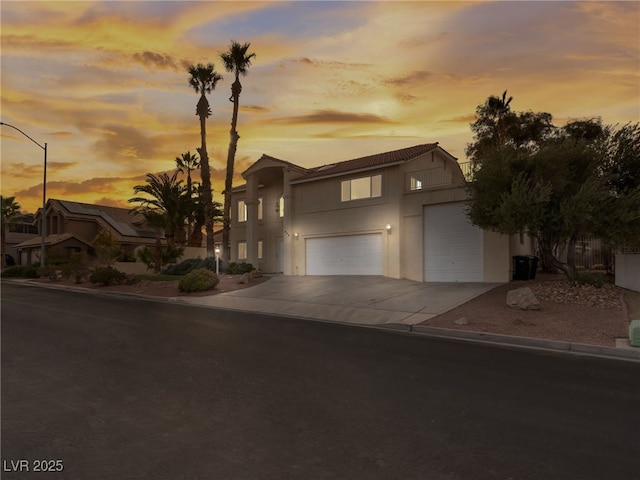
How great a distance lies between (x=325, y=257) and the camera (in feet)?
90.8

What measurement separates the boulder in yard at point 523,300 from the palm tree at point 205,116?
75.5 ft

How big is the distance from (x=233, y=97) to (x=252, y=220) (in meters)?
Result: 9.33

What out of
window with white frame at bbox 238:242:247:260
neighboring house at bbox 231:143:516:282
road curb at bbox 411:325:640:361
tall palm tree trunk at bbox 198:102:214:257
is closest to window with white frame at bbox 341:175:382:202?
neighboring house at bbox 231:143:516:282

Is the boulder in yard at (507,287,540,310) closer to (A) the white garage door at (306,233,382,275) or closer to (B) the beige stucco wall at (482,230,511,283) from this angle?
(B) the beige stucco wall at (482,230,511,283)

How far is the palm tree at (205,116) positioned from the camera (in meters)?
32.9

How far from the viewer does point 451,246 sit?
2191 centimetres

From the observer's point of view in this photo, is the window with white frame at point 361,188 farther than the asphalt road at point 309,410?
Yes

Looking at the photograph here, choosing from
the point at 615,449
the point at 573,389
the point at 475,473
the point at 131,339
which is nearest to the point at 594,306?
the point at 573,389

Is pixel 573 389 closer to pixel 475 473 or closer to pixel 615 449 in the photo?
pixel 615 449

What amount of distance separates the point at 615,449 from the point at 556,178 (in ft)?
40.6

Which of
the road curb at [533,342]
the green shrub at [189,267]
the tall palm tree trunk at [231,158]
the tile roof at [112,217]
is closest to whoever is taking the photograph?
the road curb at [533,342]

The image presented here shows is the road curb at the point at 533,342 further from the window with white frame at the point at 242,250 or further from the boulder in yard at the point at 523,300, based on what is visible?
the window with white frame at the point at 242,250

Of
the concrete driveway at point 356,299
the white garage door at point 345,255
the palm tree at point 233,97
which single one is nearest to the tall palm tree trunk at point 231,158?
the palm tree at point 233,97

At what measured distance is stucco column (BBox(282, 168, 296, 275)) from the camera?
29438 mm
